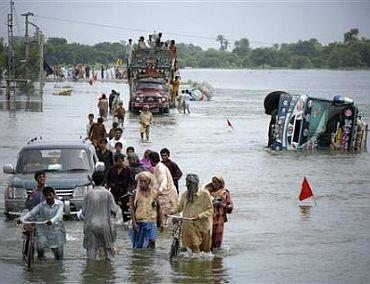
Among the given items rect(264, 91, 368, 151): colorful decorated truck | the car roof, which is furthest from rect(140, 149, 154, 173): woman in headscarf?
rect(264, 91, 368, 151): colorful decorated truck

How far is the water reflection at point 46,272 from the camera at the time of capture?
13.0 meters

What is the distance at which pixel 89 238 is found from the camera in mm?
13570

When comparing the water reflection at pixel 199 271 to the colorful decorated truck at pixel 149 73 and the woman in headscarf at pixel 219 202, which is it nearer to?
the woman in headscarf at pixel 219 202

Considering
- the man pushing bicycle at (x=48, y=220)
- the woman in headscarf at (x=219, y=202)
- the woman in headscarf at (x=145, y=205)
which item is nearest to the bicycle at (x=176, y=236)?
the woman in headscarf at (x=145, y=205)

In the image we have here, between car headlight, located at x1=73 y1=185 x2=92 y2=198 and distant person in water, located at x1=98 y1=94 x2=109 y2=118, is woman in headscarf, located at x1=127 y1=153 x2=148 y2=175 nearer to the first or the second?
car headlight, located at x1=73 y1=185 x2=92 y2=198

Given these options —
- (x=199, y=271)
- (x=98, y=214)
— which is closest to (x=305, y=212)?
(x=199, y=271)

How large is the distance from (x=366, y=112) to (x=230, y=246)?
4998cm

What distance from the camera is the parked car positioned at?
58.0 feet

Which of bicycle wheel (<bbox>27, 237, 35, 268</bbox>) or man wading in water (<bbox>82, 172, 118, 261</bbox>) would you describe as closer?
man wading in water (<bbox>82, 172, 118, 261</bbox>)

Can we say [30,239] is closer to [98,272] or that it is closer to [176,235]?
[98,272]

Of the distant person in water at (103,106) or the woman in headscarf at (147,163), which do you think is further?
the distant person in water at (103,106)

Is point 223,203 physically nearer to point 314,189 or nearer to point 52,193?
point 52,193

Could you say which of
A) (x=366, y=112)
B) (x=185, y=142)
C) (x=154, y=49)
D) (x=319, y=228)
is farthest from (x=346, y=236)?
(x=366, y=112)

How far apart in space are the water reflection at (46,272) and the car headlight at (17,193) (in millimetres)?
3712
